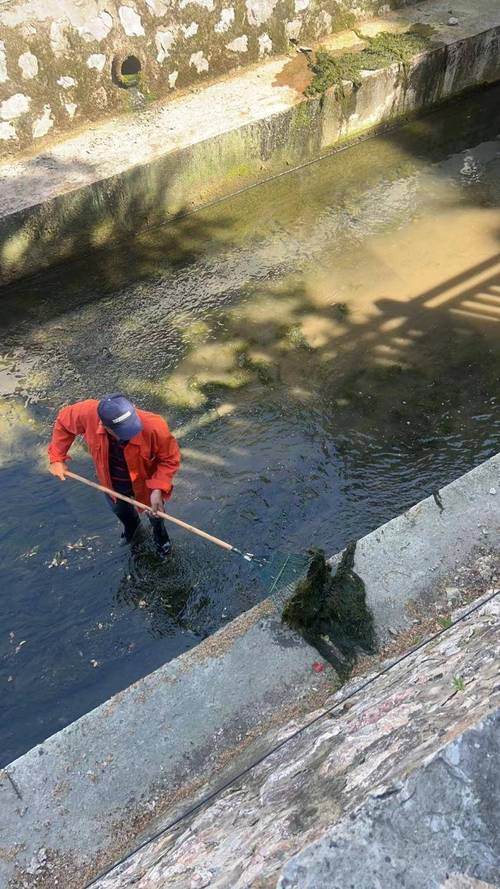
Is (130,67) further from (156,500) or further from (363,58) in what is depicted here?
(156,500)

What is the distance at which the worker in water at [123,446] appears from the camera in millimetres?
3631

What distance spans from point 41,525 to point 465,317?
4.22m

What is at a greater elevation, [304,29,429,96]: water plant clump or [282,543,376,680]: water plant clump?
[304,29,429,96]: water plant clump

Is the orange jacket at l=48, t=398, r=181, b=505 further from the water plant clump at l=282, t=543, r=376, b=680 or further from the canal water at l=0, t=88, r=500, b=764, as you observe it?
the water plant clump at l=282, t=543, r=376, b=680

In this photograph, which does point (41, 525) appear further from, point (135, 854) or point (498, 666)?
point (498, 666)

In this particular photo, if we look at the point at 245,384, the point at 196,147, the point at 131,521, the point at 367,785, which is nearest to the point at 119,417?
the point at 131,521

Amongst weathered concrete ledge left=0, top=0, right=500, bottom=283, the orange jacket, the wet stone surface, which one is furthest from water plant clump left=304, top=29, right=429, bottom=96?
the wet stone surface

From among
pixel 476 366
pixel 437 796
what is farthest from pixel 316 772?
pixel 476 366

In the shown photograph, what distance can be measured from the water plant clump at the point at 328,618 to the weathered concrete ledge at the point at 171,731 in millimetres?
70

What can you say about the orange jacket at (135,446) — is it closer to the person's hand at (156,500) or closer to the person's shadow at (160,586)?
the person's hand at (156,500)

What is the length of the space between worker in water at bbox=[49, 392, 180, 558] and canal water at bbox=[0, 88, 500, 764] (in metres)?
0.83

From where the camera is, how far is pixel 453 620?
3.61 metres

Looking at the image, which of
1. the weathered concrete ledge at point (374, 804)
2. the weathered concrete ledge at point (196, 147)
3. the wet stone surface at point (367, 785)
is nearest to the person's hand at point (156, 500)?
the wet stone surface at point (367, 785)

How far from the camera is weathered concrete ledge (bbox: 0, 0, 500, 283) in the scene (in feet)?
22.3
